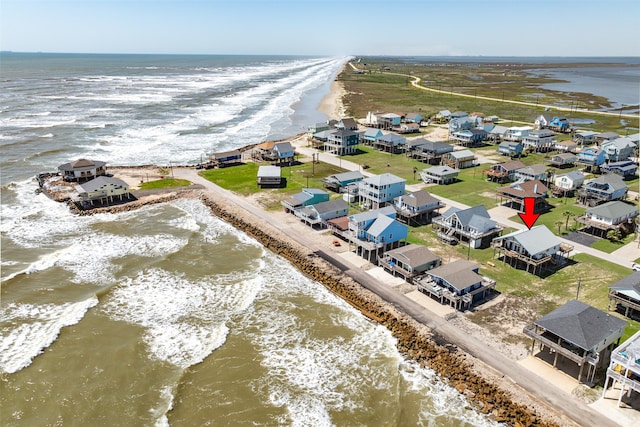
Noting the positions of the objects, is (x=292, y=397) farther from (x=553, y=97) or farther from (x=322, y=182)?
(x=553, y=97)

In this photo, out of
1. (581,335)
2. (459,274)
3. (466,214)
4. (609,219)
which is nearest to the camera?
(581,335)

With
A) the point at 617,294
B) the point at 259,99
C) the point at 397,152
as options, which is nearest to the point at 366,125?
the point at 397,152

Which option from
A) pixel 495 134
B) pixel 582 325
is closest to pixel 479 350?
pixel 582 325

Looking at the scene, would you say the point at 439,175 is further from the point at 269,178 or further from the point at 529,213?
the point at 269,178

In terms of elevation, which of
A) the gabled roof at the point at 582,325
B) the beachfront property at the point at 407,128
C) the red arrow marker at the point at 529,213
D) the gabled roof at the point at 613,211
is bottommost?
the red arrow marker at the point at 529,213

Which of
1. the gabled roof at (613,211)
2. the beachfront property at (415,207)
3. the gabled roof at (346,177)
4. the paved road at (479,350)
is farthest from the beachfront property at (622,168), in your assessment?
the paved road at (479,350)

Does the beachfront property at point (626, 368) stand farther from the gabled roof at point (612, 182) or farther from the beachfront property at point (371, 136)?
the beachfront property at point (371, 136)

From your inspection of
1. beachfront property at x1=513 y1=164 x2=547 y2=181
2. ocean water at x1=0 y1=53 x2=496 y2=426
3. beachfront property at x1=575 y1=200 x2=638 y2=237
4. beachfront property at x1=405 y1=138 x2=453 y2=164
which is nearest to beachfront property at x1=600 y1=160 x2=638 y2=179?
beachfront property at x1=513 y1=164 x2=547 y2=181
